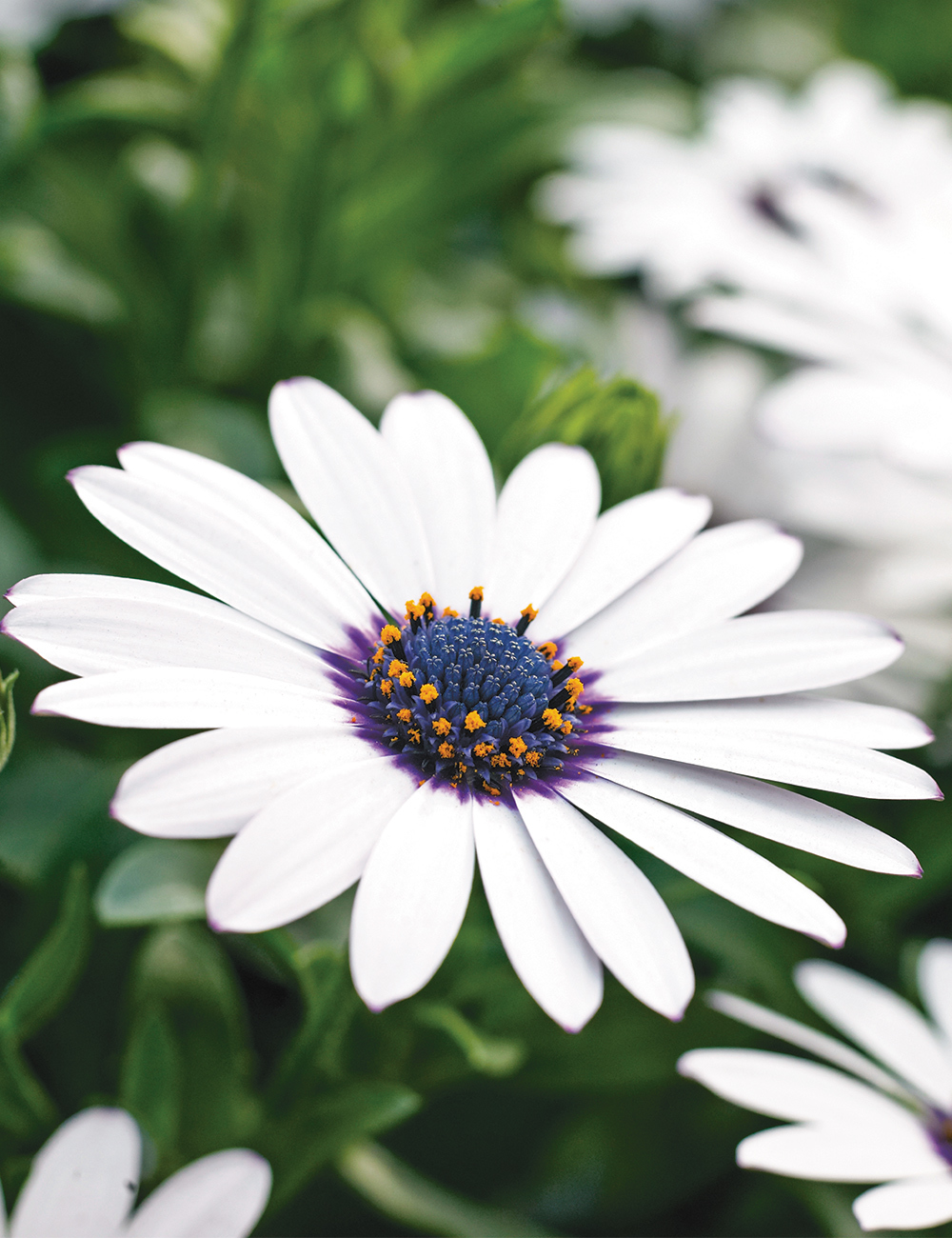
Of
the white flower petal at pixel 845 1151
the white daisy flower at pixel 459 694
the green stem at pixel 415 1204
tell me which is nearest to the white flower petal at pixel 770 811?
the white daisy flower at pixel 459 694

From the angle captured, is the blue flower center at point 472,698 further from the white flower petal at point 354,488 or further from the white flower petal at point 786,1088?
the white flower petal at point 786,1088

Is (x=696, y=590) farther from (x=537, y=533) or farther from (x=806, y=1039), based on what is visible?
(x=806, y=1039)

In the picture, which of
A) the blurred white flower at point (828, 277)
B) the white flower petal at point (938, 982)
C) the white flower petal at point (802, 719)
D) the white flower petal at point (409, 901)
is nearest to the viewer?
the white flower petal at point (409, 901)

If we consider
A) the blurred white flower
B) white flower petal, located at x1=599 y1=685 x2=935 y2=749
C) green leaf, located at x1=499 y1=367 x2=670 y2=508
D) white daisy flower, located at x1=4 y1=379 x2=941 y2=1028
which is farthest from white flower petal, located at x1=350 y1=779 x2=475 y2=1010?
the blurred white flower

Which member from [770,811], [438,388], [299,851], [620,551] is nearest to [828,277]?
[438,388]

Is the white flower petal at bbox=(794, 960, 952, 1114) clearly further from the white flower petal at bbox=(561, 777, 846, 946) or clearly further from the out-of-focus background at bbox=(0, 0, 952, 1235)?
the white flower petal at bbox=(561, 777, 846, 946)
